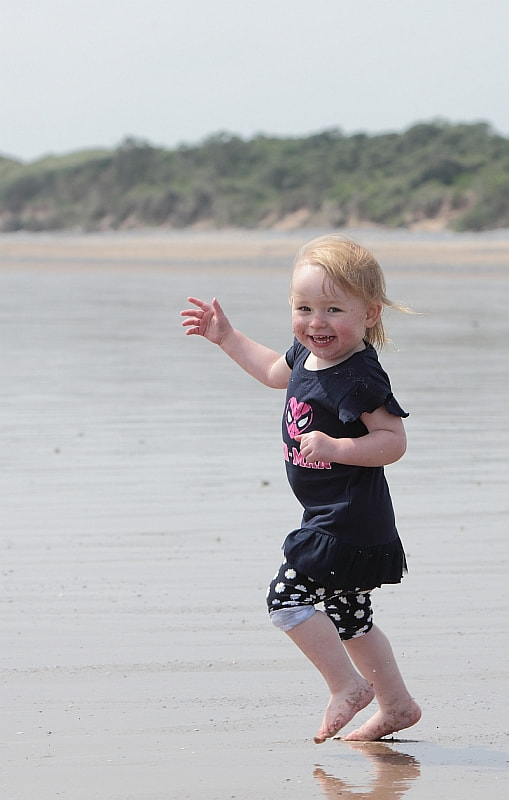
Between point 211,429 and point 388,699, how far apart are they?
15.6 feet

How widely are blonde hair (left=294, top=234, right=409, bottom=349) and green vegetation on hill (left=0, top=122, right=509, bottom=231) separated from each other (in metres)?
39.6

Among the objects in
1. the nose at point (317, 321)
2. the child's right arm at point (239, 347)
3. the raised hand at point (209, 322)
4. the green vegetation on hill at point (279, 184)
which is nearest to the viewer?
the nose at point (317, 321)

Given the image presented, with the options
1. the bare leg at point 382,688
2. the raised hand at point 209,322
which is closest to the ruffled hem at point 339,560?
the bare leg at point 382,688

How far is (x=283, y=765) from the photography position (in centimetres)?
330

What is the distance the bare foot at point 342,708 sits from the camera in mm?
3422

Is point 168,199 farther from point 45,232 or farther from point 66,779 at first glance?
point 66,779

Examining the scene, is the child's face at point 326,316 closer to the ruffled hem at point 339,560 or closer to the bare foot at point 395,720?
the ruffled hem at point 339,560

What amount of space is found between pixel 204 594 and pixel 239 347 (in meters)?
1.07

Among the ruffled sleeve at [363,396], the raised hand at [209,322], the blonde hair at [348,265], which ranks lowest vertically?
the ruffled sleeve at [363,396]

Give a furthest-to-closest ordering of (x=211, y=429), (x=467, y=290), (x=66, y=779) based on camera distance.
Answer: (x=467, y=290), (x=211, y=429), (x=66, y=779)

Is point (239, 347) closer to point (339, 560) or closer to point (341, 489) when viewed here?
point (341, 489)

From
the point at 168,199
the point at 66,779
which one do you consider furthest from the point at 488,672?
the point at 168,199

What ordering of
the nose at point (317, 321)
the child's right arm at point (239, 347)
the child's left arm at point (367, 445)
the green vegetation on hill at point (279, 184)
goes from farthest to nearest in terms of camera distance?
the green vegetation on hill at point (279, 184), the child's right arm at point (239, 347), the nose at point (317, 321), the child's left arm at point (367, 445)

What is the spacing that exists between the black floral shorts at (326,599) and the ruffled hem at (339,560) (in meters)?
0.03
